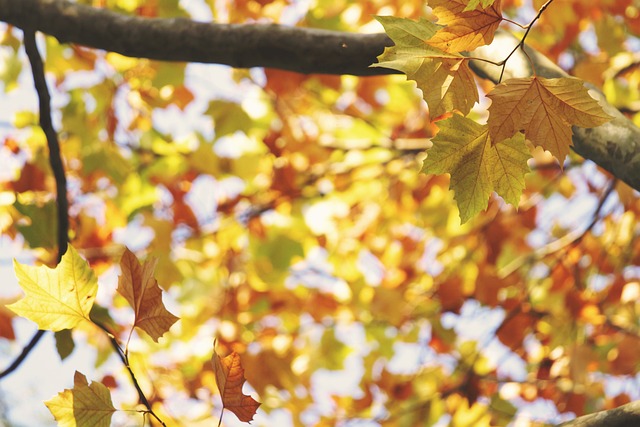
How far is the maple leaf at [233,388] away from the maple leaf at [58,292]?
23 cm

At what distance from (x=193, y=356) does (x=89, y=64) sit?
1.86 metres

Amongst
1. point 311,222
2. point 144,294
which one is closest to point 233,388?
point 144,294

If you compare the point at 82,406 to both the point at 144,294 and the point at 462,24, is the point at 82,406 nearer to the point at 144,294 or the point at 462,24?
the point at 144,294

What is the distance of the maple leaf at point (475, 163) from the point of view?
93 cm

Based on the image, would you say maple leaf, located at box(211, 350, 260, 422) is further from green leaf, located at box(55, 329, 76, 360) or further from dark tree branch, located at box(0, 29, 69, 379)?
Result: dark tree branch, located at box(0, 29, 69, 379)

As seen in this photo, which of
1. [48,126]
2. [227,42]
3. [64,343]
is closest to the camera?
[64,343]

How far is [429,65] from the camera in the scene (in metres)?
0.94

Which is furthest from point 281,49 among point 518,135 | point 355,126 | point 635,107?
point 355,126

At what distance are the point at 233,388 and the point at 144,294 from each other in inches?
8.0

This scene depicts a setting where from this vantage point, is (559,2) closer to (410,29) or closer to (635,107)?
(635,107)

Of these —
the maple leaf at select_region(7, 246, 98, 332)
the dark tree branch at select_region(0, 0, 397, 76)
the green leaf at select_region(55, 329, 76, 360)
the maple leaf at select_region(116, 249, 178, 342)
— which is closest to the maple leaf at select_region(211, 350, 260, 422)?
the maple leaf at select_region(116, 249, 178, 342)

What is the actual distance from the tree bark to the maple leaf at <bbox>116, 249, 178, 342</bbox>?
594mm

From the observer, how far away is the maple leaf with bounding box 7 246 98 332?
0.98m

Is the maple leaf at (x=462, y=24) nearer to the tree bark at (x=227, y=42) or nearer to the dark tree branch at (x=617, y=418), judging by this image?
the tree bark at (x=227, y=42)
